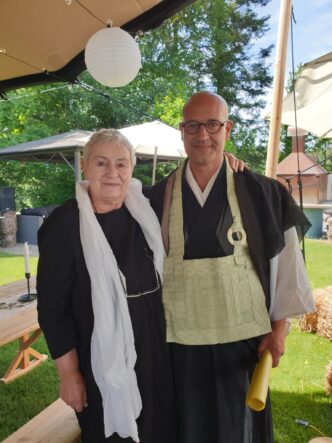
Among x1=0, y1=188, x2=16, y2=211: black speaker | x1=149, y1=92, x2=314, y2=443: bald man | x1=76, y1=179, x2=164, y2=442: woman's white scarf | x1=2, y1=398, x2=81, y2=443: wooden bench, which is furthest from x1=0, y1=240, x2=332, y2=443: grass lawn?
x1=0, y1=188, x2=16, y2=211: black speaker

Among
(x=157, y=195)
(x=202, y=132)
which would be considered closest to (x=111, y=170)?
(x=157, y=195)

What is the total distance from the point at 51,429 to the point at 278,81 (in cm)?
271

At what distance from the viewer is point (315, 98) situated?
3057 millimetres

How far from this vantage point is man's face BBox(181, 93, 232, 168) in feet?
5.11

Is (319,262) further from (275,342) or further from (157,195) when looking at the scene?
(157,195)

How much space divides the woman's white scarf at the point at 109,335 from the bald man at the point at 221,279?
0.75ft

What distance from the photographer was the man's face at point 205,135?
5.11ft

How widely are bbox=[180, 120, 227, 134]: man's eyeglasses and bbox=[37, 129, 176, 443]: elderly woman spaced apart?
0.32 m

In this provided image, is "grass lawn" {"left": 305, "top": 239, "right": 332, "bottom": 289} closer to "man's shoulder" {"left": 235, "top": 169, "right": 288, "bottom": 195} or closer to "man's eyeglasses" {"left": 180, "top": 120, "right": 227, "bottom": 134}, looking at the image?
"man's shoulder" {"left": 235, "top": 169, "right": 288, "bottom": 195}

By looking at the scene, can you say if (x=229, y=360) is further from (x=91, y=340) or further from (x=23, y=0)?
(x=23, y=0)

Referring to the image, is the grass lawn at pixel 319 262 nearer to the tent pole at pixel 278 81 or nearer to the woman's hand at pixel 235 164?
the tent pole at pixel 278 81

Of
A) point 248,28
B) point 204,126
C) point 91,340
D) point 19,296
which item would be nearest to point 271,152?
point 204,126

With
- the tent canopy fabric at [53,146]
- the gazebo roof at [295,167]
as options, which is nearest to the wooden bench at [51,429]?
the tent canopy fabric at [53,146]

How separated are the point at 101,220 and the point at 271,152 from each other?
73.5 inches
